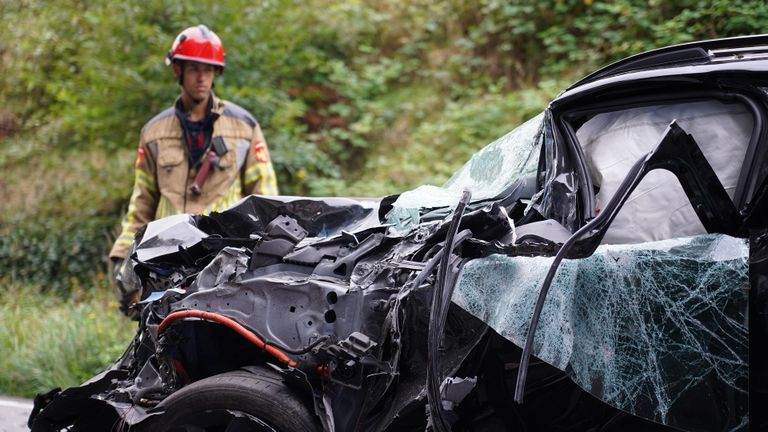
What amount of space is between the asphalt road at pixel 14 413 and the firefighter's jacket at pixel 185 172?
3.60ft

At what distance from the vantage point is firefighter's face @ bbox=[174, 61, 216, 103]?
527 cm

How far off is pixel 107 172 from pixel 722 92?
26.8 ft

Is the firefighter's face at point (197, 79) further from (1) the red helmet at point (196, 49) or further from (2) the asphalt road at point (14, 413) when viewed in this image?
(2) the asphalt road at point (14, 413)

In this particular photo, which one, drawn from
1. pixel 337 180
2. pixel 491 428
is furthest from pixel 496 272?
pixel 337 180

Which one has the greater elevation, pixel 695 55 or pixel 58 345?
pixel 695 55

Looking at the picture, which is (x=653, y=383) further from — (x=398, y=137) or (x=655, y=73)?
(x=398, y=137)

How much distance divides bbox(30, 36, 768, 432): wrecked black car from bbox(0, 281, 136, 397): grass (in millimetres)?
2379

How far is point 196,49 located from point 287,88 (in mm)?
5056

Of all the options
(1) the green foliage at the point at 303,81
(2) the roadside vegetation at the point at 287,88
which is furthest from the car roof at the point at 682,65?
(1) the green foliage at the point at 303,81

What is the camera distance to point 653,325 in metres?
2.48

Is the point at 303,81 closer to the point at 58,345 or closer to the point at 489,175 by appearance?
the point at 58,345

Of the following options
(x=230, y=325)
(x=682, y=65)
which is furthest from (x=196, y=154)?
(x=682, y=65)

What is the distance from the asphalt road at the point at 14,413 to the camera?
16.4 feet

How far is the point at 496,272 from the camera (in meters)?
2.69
